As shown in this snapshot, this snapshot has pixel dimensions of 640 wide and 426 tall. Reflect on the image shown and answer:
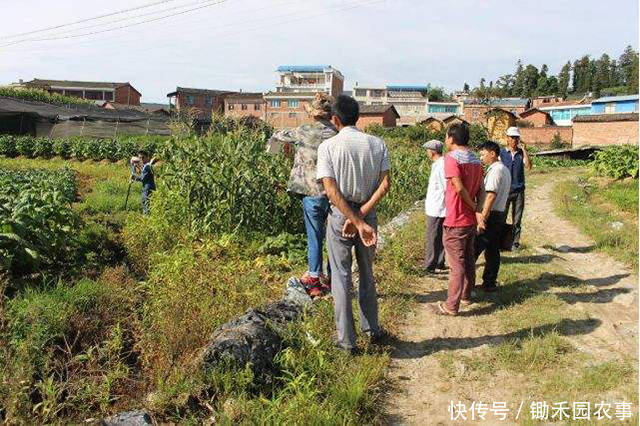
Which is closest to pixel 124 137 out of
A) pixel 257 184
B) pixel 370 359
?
pixel 257 184

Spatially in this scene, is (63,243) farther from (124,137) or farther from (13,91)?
(13,91)

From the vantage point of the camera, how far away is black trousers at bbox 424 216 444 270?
628 centimetres

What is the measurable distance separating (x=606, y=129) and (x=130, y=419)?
39916mm

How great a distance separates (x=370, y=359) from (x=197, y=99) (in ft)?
210

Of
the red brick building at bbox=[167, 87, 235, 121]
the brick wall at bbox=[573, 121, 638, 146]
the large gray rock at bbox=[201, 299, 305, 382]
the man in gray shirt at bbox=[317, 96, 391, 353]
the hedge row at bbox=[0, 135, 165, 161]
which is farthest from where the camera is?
the red brick building at bbox=[167, 87, 235, 121]

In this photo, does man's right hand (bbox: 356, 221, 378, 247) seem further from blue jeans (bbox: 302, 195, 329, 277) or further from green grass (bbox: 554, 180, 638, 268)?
green grass (bbox: 554, 180, 638, 268)

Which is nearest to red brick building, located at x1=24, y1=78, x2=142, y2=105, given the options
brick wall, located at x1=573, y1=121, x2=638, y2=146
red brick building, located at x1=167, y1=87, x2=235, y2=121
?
red brick building, located at x1=167, y1=87, x2=235, y2=121

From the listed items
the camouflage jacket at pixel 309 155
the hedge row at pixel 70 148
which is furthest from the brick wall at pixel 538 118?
the camouflage jacket at pixel 309 155

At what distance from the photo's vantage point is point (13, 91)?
1590 inches

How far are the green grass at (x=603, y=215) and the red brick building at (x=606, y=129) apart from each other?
20395 mm

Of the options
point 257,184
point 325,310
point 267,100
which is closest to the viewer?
point 325,310

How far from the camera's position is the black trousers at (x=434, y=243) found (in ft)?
20.6

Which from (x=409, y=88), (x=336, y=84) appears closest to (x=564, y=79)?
(x=409, y=88)

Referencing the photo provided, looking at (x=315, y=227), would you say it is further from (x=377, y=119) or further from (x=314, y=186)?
(x=377, y=119)
